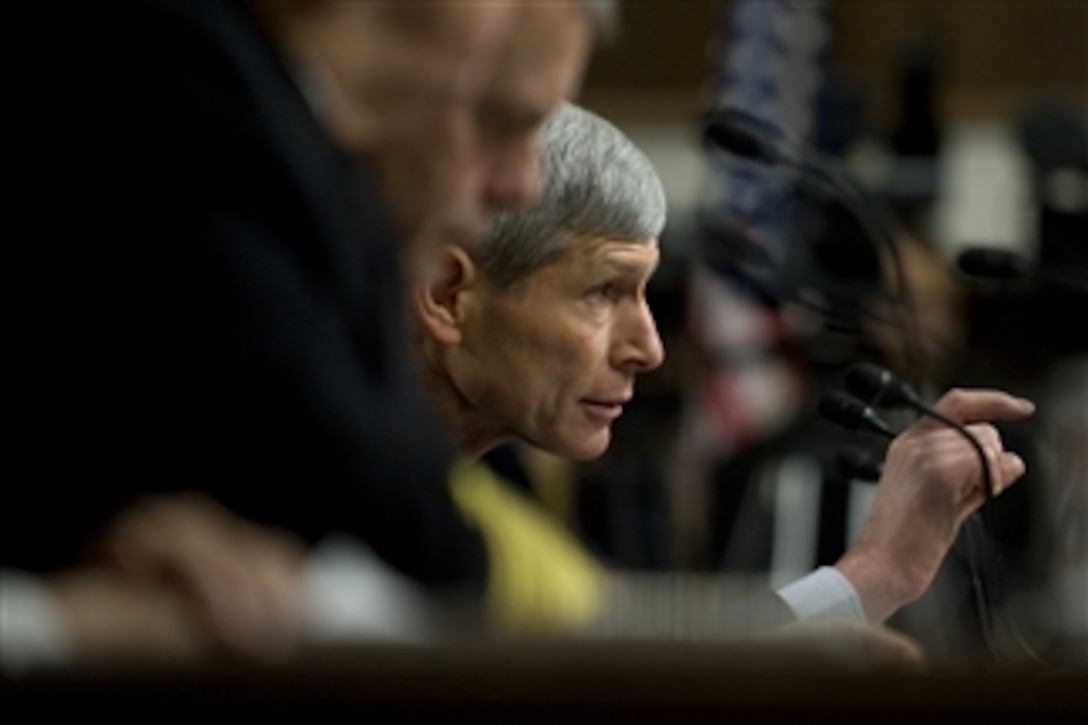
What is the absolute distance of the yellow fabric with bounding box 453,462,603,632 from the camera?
1.64m

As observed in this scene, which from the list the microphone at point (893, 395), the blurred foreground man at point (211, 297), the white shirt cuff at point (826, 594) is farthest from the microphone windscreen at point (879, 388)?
the blurred foreground man at point (211, 297)

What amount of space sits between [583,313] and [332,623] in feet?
5.22

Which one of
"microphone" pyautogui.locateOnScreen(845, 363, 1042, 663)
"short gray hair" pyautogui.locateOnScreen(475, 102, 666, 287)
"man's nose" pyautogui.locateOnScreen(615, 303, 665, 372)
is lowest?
"microphone" pyautogui.locateOnScreen(845, 363, 1042, 663)

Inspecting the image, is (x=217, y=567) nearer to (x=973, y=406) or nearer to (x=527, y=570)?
(x=527, y=570)

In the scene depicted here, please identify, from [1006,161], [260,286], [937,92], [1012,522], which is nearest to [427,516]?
[260,286]

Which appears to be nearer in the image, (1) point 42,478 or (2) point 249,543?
(2) point 249,543

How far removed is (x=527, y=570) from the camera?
1924mm

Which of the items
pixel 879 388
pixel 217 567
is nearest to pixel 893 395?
pixel 879 388

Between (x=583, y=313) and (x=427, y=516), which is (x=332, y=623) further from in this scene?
(x=583, y=313)

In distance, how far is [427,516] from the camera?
6.02 ft

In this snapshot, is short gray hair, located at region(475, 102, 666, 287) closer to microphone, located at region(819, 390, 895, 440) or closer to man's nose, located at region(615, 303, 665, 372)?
man's nose, located at region(615, 303, 665, 372)

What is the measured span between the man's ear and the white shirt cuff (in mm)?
446

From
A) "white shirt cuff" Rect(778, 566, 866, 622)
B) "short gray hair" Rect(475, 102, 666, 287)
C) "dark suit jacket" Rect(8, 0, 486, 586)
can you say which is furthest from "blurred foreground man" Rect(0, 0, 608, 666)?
"short gray hair" Rect(475, 102, 666, 287)

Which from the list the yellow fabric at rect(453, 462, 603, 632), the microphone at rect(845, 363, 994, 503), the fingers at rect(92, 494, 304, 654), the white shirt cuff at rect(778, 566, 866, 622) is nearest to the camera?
the fingers at rect(92, 494, 304, 654)
